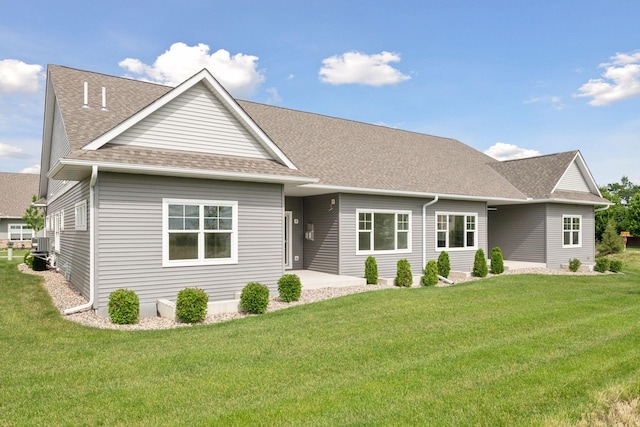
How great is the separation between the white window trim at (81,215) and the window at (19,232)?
96.0ft

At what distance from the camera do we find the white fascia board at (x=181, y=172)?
912cm

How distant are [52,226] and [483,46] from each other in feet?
58.9

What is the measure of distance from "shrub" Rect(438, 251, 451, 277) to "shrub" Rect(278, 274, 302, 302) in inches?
283

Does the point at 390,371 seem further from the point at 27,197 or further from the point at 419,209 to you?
the point at 27,197

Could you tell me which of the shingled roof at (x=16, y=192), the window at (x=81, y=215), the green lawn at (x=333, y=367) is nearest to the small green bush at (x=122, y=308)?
the green lawn at (x=333, y=367)

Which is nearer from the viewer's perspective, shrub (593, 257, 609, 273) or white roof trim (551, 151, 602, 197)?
shrub (593, 257, 609, 273)

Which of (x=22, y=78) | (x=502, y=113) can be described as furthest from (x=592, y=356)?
(x=22, y=78)

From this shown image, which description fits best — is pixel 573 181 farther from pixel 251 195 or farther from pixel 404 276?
pixel 251 195

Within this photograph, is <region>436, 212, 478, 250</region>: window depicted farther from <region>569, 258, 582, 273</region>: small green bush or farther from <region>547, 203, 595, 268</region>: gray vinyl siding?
<region>569, 258, 582, 273</region>: small green bush

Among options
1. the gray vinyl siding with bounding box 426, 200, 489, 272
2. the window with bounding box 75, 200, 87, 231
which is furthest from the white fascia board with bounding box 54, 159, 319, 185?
the gray vinyl siding with bounding box 426, 200, 489, 272

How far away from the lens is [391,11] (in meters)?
14.6

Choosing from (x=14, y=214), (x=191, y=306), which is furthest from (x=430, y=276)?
(x=14, y=214)

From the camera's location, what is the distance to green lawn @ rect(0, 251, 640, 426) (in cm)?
448


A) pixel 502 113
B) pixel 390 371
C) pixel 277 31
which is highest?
pixel 277 31
